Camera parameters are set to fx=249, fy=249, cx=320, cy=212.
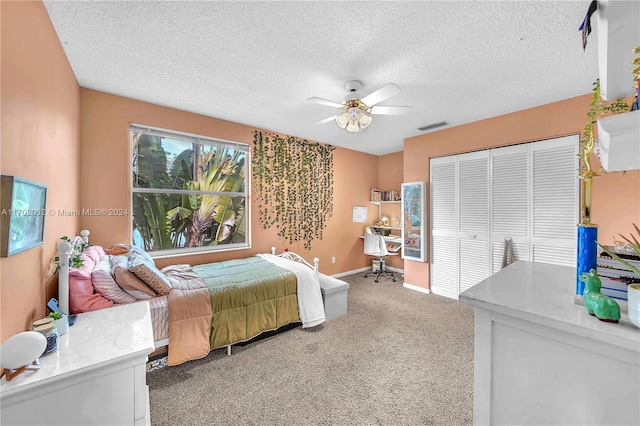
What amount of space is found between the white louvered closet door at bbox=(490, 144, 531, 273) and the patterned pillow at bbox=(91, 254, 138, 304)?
4.09 meters

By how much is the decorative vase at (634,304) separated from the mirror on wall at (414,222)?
11.3 ft

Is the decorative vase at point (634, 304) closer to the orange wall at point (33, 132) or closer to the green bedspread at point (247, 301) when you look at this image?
the orange wall at point (33, 132)

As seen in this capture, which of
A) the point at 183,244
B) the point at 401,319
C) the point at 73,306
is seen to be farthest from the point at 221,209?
the point at 401,319

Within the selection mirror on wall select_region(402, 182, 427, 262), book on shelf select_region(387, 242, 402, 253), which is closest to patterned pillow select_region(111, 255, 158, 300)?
mirror on wall select_region(402, 182, 427, 262)

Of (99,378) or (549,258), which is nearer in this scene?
(99,378)

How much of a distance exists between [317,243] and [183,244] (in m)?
2.20

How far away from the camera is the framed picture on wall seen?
1.06 meters

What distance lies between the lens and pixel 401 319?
308cm

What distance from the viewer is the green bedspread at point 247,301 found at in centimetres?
227

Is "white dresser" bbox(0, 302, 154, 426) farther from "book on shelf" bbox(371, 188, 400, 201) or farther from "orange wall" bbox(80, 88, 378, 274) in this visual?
"book on shelf" bbox(371, 188, 400, 201)

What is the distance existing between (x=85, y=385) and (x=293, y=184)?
3389 millimetres

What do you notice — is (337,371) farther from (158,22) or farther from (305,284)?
(158,22)

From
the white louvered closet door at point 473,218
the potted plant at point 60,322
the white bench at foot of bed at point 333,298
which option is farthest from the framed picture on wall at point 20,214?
the white louvered closet door at point 473,218

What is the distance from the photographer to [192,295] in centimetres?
215
